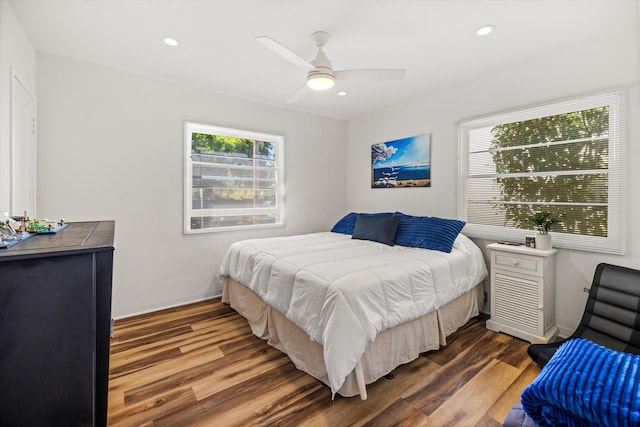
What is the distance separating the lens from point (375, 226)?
3396 mm

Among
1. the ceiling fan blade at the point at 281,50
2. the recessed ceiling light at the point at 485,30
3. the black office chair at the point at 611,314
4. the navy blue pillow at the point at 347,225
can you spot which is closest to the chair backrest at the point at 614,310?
the black office chair at the point at 611,314

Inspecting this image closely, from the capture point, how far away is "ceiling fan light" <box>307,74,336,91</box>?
2274mm

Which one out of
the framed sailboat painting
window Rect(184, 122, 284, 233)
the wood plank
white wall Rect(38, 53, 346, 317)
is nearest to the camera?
the wood plank

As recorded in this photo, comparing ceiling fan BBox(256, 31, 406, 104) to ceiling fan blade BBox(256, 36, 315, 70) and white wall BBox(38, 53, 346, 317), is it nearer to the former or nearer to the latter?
ceiling fan blade BBox(256, 36, 315, 70)

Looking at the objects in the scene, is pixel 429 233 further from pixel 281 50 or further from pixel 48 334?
pixel 48 334

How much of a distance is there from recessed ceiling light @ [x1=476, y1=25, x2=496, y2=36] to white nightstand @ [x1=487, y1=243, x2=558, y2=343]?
6.08 feet

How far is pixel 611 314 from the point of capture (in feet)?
6.95

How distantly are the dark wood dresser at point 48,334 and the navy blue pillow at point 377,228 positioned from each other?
2.66 m

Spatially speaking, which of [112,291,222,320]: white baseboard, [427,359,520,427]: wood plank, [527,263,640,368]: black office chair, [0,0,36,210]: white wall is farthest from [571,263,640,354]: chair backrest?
[0,0,36,210]: white wall

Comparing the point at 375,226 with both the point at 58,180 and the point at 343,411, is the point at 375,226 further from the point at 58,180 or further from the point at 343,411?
the point at 58,180

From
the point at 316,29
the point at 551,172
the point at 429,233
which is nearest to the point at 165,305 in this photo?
the point at 429,233

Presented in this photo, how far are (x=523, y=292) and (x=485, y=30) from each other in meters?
2.23

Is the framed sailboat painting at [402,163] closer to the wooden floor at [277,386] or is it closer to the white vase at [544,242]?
the white vase at [544,242]

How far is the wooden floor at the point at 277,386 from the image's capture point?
168 cm
